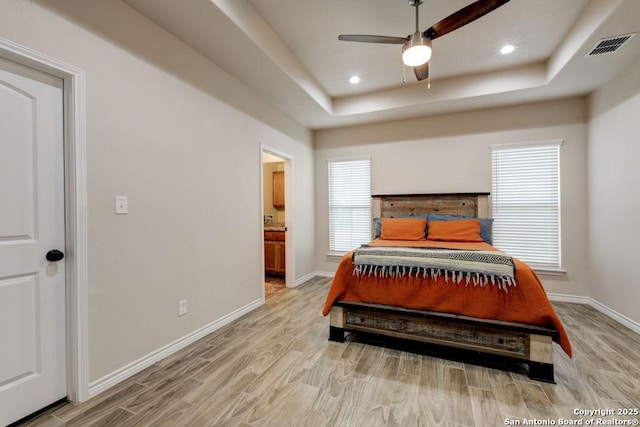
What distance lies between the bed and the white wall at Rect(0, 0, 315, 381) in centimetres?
135

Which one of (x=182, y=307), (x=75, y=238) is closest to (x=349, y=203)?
(x=182, y=307)

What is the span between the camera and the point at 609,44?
2396mm

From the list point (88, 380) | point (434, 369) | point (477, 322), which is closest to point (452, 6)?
point (477, 322)

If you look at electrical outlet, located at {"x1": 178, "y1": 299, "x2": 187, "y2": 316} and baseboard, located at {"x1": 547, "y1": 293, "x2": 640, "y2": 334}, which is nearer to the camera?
electrical outlet, located at {"x1": 178, "y1": 299, "x2": 187, "y2": 316}

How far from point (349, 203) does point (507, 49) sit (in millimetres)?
2937

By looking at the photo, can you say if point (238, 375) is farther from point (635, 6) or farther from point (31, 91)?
point (635, 6)

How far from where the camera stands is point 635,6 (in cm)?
194

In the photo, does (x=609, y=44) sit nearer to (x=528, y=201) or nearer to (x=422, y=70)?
(x=422, y=70)

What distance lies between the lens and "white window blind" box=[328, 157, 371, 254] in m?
4.75

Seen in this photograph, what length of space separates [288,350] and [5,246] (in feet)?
6.53

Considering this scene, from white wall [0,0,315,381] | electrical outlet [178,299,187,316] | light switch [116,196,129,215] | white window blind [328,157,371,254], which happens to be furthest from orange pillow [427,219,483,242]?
light switch [116,196,129,215]

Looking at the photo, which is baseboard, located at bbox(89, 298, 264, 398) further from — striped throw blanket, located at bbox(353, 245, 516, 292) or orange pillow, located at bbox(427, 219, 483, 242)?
orange pillow, located at bbox(427, 219, 483, 242)

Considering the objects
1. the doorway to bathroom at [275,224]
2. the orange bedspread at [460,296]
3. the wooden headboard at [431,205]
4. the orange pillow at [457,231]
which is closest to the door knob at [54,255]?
the orange bedspread at [460,296]

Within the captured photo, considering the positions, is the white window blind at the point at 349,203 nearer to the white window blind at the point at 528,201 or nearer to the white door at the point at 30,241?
the white window blind at the point at 528,201
